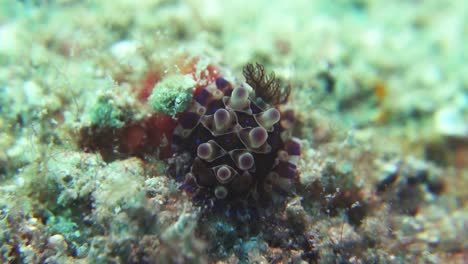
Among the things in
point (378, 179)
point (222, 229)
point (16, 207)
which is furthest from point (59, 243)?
point (378, 179)

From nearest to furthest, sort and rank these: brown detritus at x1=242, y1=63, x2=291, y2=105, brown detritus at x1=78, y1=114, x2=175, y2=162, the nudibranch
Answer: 1. the nudibranch
2. brown detritus at x1=242, y1=63, x2=291, y2=105
3. brown detritus at x1=78, y1=114, x2=175, y2=162

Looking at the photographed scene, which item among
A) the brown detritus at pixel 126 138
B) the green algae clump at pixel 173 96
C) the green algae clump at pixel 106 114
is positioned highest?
the green algae clump at pixel 173 96

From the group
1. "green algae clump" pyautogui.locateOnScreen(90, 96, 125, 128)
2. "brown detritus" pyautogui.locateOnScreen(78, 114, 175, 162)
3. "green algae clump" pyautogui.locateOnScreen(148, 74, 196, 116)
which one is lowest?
"brown detritus" pyautogui.locateOnScreen(78, 114, 175, 162)

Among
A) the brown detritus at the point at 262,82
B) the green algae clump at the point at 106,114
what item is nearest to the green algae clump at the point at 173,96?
the green algae clump at the point at 106,114

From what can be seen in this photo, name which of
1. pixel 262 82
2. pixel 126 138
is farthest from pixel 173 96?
pixel 262 82

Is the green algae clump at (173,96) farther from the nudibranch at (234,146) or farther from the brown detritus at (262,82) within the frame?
the brown detritus at (262,82)

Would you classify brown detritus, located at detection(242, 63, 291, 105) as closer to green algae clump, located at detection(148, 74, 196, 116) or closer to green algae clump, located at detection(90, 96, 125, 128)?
green algae clump, located at detection(148, 74, 196, 116)

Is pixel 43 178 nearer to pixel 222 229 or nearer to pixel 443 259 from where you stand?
pixel 222 229

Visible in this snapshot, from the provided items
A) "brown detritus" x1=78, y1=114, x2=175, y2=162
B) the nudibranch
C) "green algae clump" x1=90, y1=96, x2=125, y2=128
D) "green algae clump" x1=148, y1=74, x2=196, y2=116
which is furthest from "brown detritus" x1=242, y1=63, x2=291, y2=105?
"green algae clump" x1=90, y1=96, x2=125, y2=128
